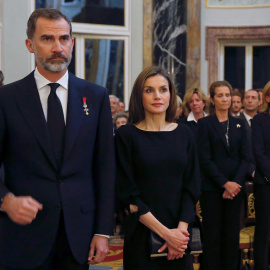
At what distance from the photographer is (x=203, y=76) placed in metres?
11.3

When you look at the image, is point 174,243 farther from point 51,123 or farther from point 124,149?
point 51,123

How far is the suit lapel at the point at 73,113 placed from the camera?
2369mm

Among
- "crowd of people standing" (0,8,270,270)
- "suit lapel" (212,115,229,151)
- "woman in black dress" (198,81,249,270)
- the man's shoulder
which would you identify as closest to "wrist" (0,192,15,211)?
"crowd of people standing" (0,8,270,270)

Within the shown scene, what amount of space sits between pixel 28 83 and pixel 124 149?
67 cm

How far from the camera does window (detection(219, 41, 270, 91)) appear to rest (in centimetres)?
1170

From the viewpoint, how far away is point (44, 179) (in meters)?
2.35

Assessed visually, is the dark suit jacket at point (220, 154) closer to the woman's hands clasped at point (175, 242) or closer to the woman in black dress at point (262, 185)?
the woman in black dress at point (262, 185)

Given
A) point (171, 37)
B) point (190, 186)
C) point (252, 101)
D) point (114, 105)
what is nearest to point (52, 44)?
point (190, 186)

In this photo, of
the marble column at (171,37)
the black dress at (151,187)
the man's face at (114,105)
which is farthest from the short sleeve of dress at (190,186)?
the marble column at (171,37)

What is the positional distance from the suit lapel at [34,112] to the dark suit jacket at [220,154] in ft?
7.94

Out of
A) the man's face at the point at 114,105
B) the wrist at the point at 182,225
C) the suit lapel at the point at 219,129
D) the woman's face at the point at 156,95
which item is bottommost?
the wrist at the point at 182,225

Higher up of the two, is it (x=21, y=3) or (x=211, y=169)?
(x=21, y=3)

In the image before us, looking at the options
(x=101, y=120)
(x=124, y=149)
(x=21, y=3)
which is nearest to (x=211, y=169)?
(x=124, y=149)

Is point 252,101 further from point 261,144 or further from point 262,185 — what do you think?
point 262,185
